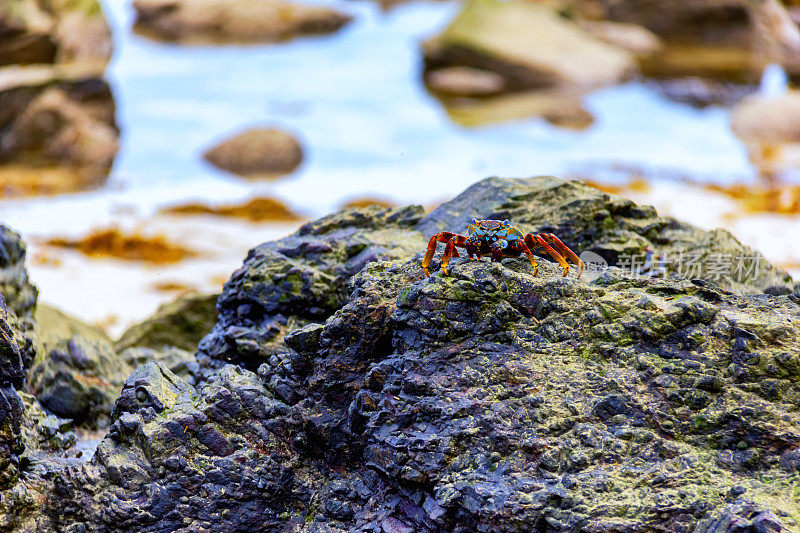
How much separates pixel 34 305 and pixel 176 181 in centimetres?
1868

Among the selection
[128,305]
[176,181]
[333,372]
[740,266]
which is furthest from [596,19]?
[333,372]

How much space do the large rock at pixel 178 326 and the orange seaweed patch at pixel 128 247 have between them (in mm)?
7884

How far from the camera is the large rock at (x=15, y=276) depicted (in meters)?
6.84

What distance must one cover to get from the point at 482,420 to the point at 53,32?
82.3ft

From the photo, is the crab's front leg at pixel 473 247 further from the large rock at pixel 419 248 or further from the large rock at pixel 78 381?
the large rock at pixel 78 381

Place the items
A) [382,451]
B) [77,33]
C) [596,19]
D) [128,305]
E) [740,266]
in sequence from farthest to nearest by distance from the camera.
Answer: [596,19], [77,33], [128,305], [740,266], [382,451]

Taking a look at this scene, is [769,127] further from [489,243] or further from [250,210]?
[489,243]

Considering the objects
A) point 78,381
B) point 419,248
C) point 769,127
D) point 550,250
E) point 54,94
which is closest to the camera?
Result: point 550,250

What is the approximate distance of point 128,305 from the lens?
14.3 metres

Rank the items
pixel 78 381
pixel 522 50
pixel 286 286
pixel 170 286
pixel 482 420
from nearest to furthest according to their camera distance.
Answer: pixel 482 420 → pixel 286 286 → pixel 78 381 → pixel 170 286 → pixel 522 50

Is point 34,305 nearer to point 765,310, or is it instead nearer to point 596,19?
point 765,310

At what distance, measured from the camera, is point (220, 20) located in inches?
1502

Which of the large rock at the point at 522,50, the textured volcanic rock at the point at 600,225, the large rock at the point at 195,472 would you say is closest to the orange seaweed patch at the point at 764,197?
the large rock at the point at 522,50

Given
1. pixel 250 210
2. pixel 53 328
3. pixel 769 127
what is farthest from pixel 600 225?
pixel 769 127
